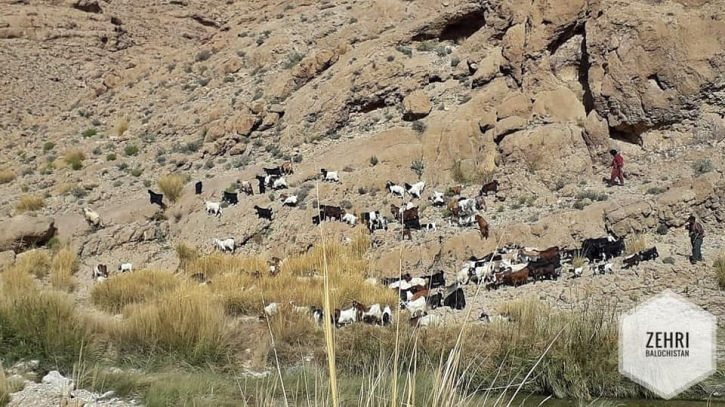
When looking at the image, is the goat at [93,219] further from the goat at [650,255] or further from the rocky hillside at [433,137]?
the goat at [650,255]

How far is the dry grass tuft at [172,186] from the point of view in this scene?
60.1 feet

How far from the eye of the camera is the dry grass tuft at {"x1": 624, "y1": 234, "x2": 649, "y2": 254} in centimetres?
1180

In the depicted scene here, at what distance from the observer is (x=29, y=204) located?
63.0 feet

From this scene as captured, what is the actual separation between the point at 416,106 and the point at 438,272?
24.4 feet

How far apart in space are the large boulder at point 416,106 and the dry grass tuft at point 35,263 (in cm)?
1043

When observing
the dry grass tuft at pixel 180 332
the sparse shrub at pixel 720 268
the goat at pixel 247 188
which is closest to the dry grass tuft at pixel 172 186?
the goat at pixel 247 188

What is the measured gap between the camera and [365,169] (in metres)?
17.1

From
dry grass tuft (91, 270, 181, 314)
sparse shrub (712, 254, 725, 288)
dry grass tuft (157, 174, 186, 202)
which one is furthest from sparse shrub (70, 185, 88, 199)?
sparse shrub (712, 254, 725, 288)

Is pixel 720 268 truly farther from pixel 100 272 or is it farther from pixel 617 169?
pixel 100 272

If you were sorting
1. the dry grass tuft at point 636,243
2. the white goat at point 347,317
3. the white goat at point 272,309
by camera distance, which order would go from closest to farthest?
the white goat at point 347,317 → the white goat at point 272,309 → the dry grass tuft at point 636,243

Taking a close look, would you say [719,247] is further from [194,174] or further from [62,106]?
[62,106]

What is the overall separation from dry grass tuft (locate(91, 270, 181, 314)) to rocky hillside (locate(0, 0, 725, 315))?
8.07 feet

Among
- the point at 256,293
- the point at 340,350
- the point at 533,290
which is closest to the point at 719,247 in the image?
the point at 533,290

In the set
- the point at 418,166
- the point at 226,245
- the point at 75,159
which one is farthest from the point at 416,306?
the point at 75,159
